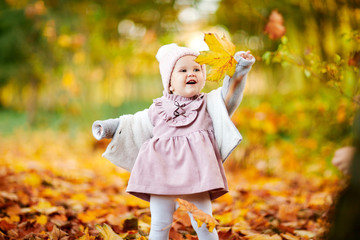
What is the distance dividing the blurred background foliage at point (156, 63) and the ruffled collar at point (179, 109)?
0.79 meters

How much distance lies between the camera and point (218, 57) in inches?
68.7

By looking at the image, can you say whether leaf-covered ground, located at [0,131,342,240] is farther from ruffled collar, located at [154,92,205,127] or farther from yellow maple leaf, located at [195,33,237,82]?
yellow maple leaf, located at [195,33,237,82]

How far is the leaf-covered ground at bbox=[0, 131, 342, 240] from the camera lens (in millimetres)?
2414

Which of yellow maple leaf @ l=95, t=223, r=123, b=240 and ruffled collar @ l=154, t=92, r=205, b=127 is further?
yellow maple leaf @ l=95, t=223, r=123, b=240

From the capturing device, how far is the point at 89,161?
5.68 meters

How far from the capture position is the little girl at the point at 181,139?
1.78 metres

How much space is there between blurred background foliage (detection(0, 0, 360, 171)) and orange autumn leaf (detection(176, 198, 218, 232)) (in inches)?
45.8

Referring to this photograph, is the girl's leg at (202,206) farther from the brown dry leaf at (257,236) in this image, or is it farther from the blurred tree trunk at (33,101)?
the blurred tree trunk at (33,101)

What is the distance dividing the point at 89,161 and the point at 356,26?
13.7 ft

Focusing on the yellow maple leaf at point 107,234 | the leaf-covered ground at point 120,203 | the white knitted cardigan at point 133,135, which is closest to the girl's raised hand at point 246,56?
the white knitted cardigan at point 133,135

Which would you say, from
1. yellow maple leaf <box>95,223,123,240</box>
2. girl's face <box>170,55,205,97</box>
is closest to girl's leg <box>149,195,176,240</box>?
yellow maple leaf <box>95,223,123,240</box>

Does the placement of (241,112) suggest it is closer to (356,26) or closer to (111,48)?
(356,26)

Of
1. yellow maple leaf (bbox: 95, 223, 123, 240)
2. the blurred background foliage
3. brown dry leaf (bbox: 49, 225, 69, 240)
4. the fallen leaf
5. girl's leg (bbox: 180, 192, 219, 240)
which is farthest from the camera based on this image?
the blurred background foliage

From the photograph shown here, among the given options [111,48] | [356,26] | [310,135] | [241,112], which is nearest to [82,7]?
[111,48]
